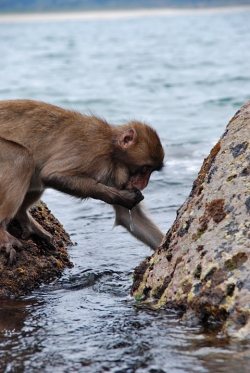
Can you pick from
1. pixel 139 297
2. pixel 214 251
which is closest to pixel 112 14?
pixel 139 297

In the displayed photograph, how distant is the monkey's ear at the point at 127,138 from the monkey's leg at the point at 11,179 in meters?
0.81

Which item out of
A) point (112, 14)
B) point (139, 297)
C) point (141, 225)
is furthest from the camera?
A: point (112, 14)

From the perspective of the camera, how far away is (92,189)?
604 centimetres

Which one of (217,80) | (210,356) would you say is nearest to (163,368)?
(210,356)

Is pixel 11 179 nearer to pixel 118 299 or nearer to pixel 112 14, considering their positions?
pixel 118 299

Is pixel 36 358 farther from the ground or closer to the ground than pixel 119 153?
closer to the ground

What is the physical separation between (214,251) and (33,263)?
198 centimetres

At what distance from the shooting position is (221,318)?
464 cm

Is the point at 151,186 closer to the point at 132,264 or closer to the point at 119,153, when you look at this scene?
the point at 132,264

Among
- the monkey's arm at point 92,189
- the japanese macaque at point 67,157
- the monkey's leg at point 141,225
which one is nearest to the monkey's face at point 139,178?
the japanese macaque at point 67,157

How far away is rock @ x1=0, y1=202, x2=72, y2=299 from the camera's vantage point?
591 centimetres

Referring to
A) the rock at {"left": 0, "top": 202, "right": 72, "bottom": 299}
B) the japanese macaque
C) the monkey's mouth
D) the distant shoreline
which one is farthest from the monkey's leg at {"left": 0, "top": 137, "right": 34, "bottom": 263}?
the distant shoreline

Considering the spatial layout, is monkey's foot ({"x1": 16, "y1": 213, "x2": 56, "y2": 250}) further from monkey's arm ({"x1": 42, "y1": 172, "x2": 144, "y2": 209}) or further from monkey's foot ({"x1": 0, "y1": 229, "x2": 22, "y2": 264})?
monkey's arm ({"x1": 42, "y1": 172, "x2": 144, "y2": 209})

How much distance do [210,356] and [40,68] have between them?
109ft
